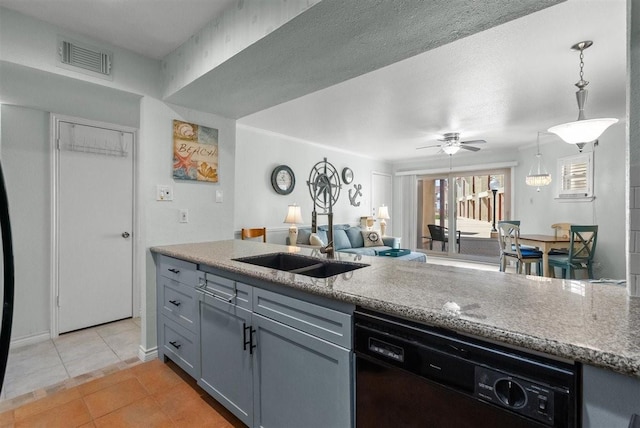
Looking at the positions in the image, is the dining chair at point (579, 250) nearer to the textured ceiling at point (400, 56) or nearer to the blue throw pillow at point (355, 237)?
the textured ceiling at point (400, 56)

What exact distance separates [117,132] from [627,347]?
3.79 m

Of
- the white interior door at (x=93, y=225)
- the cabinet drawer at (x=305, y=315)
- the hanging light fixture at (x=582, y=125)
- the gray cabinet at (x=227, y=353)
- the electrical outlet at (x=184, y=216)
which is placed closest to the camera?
the cabinet drawer at (x=305, y=315)

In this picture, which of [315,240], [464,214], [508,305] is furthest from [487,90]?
[464,214]

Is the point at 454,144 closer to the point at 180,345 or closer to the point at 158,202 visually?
the point at 158,202

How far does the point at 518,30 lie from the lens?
2.04m

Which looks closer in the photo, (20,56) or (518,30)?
(20,56)

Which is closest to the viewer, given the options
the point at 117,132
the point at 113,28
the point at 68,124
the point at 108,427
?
the point at 108,427

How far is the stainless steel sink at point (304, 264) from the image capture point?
1.77 metres

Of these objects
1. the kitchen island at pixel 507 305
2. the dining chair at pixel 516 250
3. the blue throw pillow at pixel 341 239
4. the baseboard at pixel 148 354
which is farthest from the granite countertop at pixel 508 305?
the blue throw pillow at pixel 341 239

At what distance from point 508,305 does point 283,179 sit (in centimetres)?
433

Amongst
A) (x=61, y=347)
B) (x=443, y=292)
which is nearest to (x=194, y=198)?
(x=61, y=347)

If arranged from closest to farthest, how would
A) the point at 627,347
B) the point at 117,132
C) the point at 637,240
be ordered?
the point at 627,347 → the point at 637,240 → the point at 117,132

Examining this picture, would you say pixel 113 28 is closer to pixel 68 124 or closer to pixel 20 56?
pixel 20 56

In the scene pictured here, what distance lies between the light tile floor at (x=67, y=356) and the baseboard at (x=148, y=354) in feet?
0.22
